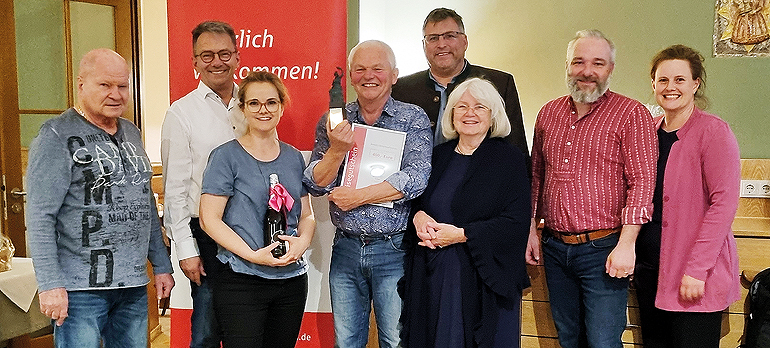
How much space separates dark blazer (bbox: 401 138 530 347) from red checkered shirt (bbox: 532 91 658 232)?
0.63 feet

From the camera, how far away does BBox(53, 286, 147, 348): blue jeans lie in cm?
164

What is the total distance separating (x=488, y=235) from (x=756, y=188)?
90.8 inches

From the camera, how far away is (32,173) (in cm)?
157

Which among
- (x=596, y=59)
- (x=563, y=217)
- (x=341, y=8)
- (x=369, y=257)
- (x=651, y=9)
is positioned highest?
(x=651, y=9)

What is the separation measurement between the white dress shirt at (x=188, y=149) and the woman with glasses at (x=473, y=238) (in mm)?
777

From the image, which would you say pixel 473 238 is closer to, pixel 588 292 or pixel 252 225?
pixel 588 292

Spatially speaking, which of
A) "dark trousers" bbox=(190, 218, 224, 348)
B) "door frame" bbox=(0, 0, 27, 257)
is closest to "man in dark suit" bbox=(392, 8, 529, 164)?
"dark trousers" bbox=(190, 218, 224, 348)

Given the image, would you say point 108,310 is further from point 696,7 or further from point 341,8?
point 696,7

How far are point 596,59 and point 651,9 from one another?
171 centimetres

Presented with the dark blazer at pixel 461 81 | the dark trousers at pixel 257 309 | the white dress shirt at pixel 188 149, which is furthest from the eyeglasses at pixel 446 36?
the dark trousers at pixel 257 309

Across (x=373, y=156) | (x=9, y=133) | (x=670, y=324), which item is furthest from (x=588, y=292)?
(x=9, y=133)

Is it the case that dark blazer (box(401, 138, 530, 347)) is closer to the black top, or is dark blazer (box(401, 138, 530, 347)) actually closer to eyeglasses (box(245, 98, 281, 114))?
the black top

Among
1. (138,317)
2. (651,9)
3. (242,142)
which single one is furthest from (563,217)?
(651,9)

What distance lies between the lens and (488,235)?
177cm
